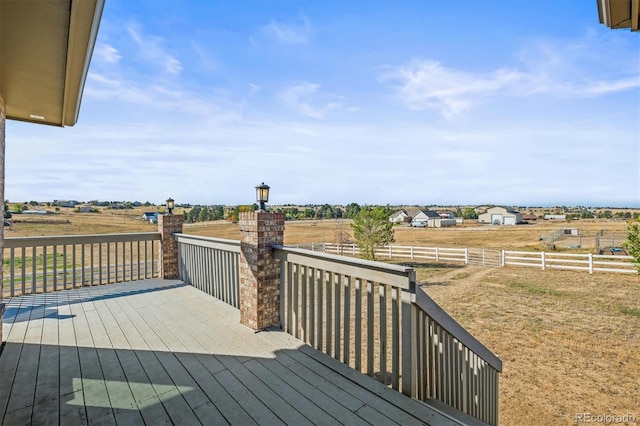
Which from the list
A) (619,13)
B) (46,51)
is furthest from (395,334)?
(46,51)

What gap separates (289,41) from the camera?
25.3 ft

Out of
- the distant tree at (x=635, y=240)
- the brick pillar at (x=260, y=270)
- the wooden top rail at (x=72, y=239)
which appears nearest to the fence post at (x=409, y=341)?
the brick pillar at (x=260, y=270)

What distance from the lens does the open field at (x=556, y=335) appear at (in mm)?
3979

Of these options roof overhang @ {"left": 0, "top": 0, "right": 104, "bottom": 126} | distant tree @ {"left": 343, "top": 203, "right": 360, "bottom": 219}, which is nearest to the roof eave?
roof overhang @ {"left": 0, "top": 0, "right": 104, "bottom": 126}

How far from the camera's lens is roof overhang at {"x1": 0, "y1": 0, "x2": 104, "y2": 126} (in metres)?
1.82

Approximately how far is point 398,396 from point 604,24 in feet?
9.54

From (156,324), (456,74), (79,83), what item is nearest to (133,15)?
(79,83)

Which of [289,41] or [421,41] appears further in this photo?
[289,41]

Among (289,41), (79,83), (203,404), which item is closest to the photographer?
(203,404)

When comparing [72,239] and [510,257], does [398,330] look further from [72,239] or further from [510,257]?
[510,257]

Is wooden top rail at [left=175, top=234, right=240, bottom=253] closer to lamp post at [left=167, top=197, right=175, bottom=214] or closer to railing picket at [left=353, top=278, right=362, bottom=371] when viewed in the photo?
lamp post at [left=167, top=197, right=175, bottom=214]

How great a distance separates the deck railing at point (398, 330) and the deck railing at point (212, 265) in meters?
1.08

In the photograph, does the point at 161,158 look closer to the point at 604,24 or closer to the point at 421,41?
the point at 421,41

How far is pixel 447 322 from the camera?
7.30ft
